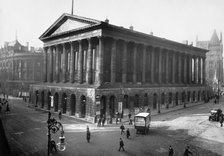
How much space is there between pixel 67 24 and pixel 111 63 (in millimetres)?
13382

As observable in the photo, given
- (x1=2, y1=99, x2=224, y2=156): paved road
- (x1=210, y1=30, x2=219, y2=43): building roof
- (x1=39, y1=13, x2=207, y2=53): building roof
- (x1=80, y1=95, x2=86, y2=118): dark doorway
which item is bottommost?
(x1=2, y1=99, x2=224, y2=156): paved road

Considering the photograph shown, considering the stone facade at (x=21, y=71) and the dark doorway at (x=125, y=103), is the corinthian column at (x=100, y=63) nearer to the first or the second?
the dark doorway at (x=125, y=103)

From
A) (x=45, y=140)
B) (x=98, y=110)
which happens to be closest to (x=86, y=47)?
(x=98, y=110)

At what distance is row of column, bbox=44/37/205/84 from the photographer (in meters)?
39.4

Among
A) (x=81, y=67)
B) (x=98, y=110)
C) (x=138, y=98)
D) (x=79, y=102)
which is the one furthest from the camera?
(x=138, y=98)

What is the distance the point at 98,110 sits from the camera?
35000mm

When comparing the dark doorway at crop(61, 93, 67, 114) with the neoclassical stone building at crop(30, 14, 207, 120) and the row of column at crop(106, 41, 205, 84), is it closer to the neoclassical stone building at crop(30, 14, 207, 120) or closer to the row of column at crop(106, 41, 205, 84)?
the neoclassical stone building at crop(30, 14, 207, 120)

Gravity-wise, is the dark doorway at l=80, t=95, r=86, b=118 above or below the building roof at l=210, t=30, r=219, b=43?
below

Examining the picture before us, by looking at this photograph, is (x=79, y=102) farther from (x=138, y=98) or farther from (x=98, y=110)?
(x=138, y=98)

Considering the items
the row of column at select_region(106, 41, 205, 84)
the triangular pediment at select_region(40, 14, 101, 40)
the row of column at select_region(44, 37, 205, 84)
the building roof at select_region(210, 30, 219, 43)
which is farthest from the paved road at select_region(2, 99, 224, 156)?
the building roof at select_region(210, 30, 219, 43)

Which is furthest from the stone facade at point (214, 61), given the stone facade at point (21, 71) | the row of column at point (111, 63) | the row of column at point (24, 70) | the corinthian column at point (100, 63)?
the row of column at point (24, 70)

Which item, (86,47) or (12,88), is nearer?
(86,47)

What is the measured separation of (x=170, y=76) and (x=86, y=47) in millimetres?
27639

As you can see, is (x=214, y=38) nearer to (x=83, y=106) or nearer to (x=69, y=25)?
(x=69, y=25)
